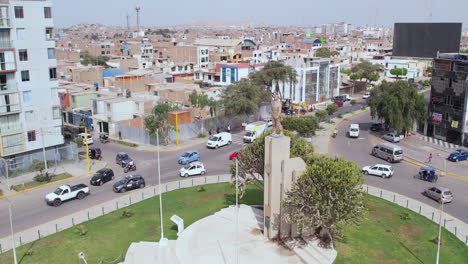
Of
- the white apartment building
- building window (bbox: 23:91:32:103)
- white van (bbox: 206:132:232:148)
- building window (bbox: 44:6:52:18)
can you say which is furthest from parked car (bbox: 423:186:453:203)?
building window (bbox: 44:6:52:18)

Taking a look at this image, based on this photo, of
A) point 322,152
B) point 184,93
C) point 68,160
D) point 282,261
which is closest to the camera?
point 282,261

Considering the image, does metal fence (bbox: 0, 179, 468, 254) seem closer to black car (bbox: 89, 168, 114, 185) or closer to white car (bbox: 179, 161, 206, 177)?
white car (bbox: 179, 161, 206, 177)

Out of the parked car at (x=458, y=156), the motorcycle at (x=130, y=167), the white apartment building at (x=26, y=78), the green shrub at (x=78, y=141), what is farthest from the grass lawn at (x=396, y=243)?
the green shrub at (x=78, y=141)

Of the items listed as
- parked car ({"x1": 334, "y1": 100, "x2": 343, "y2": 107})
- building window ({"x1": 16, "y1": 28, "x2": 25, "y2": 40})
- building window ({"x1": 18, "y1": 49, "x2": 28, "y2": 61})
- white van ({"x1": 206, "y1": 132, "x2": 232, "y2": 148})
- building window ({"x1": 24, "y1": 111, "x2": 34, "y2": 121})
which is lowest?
white van ({"x1": 206, "y1": 132, "x2": 232, "y2": 148})

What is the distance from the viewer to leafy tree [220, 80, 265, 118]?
55.1 metres

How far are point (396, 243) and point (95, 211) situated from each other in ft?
72.4

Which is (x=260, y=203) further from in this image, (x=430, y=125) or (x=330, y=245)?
(x=430, y=125)

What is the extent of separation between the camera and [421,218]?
31.2 metres

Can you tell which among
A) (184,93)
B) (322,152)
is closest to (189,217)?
(322,152)

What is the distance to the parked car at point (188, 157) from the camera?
44250 millimetres

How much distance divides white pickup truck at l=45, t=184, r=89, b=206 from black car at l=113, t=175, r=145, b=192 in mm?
2627

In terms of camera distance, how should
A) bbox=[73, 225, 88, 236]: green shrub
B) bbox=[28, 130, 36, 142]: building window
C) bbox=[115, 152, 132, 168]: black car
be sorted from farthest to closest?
1. bbox=[115, 152, 132, 168]: black car
2. bbox=[28, 130, 36, 142]: building window
3. bbox=[73, 225, 88, 236]: green shrub

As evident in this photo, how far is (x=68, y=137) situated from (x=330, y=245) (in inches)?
1591

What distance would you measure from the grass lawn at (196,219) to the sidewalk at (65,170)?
37.4 feet
